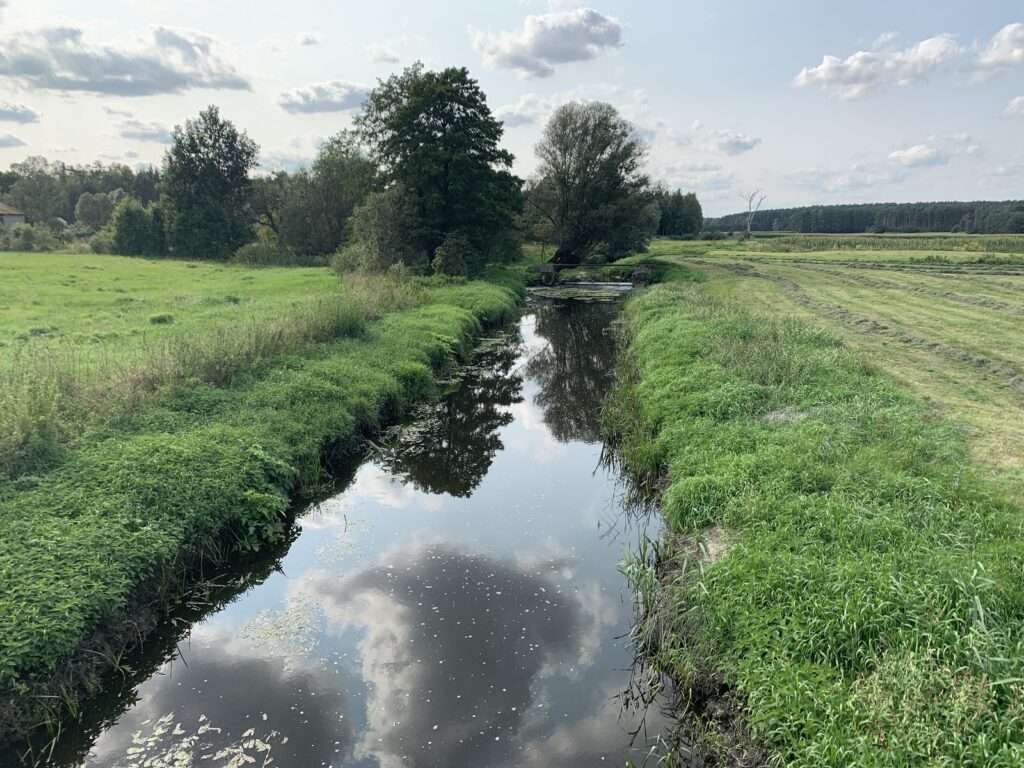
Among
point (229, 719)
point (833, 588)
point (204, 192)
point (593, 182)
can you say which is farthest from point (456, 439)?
point (204, 192)

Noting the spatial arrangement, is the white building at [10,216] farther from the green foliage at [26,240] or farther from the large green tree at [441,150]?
the large green tree at [441,150]

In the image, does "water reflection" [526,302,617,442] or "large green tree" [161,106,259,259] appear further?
"large green tree" [161,106,259,259]

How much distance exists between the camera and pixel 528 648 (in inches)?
256

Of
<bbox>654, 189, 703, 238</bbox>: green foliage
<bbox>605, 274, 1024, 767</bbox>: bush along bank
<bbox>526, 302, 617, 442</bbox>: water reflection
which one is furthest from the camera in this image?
<bbox>654, 189, 703, 238</bbox>: green foliage

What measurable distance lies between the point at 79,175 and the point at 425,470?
106 m

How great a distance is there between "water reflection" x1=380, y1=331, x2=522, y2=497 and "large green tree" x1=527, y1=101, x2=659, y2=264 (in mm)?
33078

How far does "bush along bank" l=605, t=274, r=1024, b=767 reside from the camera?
166 inches

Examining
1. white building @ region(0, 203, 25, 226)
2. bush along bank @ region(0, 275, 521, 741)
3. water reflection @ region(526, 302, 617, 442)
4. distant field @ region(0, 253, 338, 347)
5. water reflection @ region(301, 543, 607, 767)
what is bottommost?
water reflection @ region(526, 302, 617, 442)

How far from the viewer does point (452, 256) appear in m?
33.3

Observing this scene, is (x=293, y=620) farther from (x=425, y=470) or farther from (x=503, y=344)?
(x=503, y=344)

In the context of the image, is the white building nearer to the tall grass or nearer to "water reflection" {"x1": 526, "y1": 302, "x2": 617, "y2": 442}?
"water reflection" {"x1": 526, "y1": 302, "x2": 617, "y2": 442}

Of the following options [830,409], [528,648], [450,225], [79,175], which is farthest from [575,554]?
[79,175]

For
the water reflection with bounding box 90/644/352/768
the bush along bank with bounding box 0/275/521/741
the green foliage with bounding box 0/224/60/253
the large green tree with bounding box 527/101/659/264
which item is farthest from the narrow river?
the green foliage with bounding box 0/224/60/253

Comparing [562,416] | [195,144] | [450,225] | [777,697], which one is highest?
[195,144]
